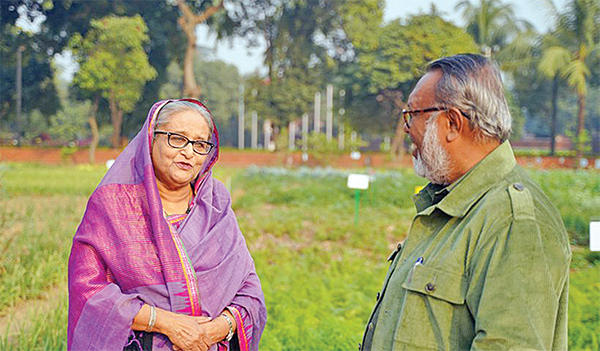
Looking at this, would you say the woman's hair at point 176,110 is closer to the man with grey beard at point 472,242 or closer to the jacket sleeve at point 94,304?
the jacket sleeve at point 94,304

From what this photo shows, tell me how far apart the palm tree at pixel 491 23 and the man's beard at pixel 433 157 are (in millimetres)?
23645

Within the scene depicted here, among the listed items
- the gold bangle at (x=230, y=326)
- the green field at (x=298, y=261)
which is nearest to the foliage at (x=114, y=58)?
the green field at (x=298, y=261)

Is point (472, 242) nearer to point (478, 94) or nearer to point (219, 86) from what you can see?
point (478, 94)

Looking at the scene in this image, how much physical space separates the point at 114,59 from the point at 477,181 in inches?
766

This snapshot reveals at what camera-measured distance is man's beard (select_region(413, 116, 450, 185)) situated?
4.78 ft

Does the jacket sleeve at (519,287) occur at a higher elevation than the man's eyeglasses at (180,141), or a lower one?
lower

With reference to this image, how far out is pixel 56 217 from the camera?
6.36 meters

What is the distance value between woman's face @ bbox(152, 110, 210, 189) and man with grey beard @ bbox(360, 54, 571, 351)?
0.87m

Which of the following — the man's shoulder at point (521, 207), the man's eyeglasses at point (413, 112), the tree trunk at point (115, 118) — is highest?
the tree trunk at point (115, 118)

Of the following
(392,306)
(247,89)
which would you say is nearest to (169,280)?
(392,306)

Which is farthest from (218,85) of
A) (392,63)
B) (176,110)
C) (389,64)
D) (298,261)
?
(176,110)

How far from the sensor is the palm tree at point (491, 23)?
2473cm

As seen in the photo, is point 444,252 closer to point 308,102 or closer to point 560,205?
point 560,205

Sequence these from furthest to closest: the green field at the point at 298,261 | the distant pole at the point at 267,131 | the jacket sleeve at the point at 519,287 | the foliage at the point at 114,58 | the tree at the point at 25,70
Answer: the distant pole at the point at 267,131
the foliage at the point at 114,58
the tree at the point at 25,70
the green field at the point at 298,261
the jacket sleeve at the point at 519,287
